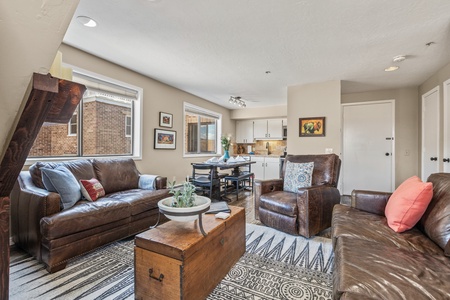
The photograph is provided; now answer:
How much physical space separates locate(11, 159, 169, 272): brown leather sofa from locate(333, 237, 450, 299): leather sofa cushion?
2078 millimetres

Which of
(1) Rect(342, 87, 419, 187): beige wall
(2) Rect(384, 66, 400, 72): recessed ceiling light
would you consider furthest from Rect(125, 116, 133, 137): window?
(1) Rect(342, 87, 419, 187): beige wall

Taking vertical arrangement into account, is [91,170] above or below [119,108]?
below

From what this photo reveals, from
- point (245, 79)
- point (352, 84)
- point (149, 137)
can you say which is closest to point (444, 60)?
point (352, 84)

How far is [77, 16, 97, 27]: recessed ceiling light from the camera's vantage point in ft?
6.95

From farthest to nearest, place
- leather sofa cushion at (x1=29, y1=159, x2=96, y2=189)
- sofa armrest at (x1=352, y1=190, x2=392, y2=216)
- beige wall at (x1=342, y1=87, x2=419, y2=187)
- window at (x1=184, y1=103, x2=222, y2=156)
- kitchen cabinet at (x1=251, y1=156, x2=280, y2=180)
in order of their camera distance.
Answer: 1. kitchen cabinet at (x1=251, y1=156, x2=280, y2=180)
2. window at (x1=184, y1=103, x2=222, y2=156)
3. beige wall at (x1=342, y1=87, x2=419, y2=187)
4. leather sofa cushion at (x1=29, y1=159, x2=96, y2=189)
5. sofa armrest at (x1=352, y1=190, x2=392, y2=216)

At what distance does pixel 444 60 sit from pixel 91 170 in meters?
5.07

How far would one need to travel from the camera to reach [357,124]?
15.7 ft

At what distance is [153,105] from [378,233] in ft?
12.4

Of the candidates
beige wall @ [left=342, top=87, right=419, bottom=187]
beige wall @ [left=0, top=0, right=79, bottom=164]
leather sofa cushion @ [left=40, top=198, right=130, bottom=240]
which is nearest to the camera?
beige wall @ [left=0, top=0, right=79, bottom=164]

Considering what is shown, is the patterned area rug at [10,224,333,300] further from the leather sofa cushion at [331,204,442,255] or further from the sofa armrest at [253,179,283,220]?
the sofa armrest at [253,179,283,220]

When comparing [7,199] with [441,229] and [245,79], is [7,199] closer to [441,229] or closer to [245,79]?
[441,229]

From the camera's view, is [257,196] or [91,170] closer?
[91,170]

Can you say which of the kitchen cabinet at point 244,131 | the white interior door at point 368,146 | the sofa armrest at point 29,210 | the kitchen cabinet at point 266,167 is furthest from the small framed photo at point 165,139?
the white interior door at point 368,146

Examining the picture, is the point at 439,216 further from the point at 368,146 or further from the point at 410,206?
the point at 368,146
